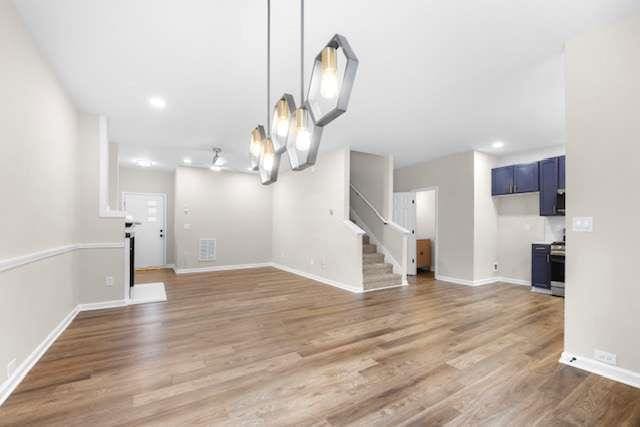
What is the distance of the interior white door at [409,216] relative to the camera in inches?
253

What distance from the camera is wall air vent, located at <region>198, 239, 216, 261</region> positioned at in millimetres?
6850

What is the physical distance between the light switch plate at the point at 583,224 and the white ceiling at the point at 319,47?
A: 4.73 feet

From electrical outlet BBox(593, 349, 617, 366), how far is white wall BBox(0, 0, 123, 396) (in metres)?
4.33

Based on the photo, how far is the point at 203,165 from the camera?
6.79 metres

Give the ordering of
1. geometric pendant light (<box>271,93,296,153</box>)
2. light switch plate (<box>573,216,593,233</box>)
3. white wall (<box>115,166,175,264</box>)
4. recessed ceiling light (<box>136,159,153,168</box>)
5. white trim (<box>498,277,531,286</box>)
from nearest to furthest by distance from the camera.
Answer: geometric pendant light (<box>271,93,296,153</box>) < light switch plate (<box>573,216,593,233</box>) < white trim (<box>498,277,531,286</box>) < recessed ceiling light (<box>136,159,153,168</box>) < white wall (<box>115,166,175,264</box>)

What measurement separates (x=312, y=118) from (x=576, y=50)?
93.9 inches

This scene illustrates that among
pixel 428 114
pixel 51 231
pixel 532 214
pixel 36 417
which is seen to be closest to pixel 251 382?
pixel 36 417

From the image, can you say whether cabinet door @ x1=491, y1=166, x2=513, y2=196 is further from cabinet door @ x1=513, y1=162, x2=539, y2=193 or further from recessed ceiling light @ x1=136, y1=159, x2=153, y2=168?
recessed ceiling light @ x1=136, y1=159, x2=153, y2=168

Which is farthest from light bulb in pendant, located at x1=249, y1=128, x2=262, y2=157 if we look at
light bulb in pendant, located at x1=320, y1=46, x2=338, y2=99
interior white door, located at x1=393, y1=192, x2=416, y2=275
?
interior white door, located at x1=393, y1=192, x2=416, y2=275

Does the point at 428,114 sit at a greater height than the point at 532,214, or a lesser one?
greater

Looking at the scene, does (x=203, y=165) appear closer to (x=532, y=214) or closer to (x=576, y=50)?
(x=576, y=50)

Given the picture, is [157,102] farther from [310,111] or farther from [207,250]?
[207,250]

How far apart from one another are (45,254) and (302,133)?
2.77 metres

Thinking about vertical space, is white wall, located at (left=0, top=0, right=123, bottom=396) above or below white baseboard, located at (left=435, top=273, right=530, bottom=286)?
above
